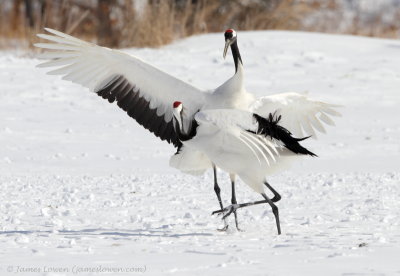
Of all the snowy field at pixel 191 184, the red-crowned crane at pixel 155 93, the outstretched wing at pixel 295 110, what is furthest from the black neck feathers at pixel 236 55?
the snowy field at pixel 191 184

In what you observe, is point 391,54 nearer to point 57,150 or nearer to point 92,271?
point 57,150

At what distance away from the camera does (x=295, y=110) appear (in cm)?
724

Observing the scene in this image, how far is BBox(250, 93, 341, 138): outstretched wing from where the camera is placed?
269 inches

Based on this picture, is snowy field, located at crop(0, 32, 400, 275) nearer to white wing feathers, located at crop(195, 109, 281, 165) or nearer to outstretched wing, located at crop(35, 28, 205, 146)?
white wing feathers, located at crop(195, 109, 281, 165)

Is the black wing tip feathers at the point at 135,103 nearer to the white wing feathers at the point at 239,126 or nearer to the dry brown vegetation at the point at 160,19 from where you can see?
the white wing feathers at the point at 239,126

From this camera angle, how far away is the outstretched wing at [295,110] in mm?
6844

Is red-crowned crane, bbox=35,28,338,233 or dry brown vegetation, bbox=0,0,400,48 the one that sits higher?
dry brown vegetation, bbox=0,0,400,48

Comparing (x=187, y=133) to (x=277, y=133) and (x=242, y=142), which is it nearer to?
(x=242, y=142)

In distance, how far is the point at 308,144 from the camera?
10.8m

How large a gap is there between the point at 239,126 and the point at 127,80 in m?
1.55

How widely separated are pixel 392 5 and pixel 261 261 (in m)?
27.9

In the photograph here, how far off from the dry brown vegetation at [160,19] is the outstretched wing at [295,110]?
9.40 meters

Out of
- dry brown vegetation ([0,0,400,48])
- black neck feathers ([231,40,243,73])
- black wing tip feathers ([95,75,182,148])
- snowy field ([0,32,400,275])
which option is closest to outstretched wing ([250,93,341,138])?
black neck feathers ([231,40,243,73])

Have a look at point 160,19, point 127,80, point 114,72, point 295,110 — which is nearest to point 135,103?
point 127,80
